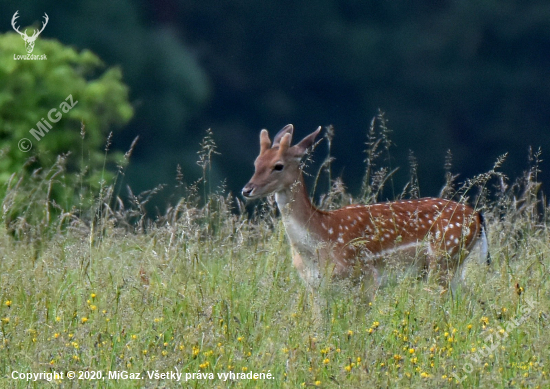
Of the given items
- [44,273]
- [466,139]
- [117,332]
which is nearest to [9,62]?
[44,273]

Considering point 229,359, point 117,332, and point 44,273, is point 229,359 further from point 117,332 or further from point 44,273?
point 44,273

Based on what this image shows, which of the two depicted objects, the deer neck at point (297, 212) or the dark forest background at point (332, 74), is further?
the dark forest background at point (332, 74)

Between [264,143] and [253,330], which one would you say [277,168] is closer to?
[264,143]

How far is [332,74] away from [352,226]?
1625cm

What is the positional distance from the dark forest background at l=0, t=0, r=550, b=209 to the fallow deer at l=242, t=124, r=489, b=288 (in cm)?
1089

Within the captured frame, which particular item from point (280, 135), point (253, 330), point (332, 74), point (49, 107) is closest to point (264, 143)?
point (280, 135)

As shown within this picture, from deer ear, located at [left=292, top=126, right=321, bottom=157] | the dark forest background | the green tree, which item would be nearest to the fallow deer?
deer ear, located at [left=292, top=126, right=321, bottom=157]

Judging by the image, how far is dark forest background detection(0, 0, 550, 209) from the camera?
688 inches

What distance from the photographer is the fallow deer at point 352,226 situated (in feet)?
16.4

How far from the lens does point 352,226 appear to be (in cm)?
521

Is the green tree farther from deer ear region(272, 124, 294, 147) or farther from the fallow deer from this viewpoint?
the fallow deer

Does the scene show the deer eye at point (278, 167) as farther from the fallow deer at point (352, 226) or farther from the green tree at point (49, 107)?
the green tree at point (49, 107)

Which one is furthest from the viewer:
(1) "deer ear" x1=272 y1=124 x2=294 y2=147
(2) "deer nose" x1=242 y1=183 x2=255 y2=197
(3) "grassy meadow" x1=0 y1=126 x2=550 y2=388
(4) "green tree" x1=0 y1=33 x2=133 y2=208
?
(4) "green tree" x1=0 y1=33 x2=133 y2=208

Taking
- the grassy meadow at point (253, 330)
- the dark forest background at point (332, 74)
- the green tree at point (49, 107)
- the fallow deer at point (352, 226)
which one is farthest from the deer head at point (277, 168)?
the dark forest background at point (332, 74)
